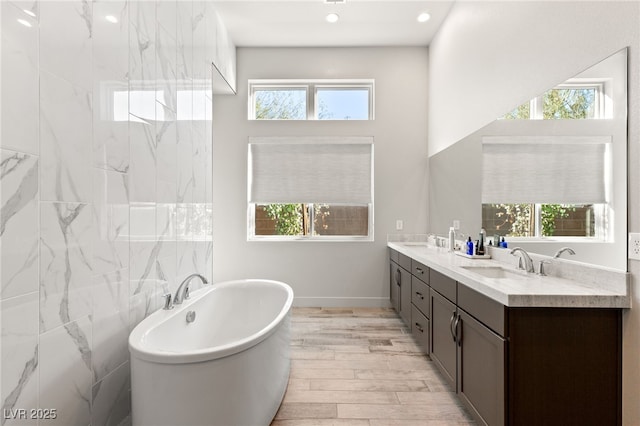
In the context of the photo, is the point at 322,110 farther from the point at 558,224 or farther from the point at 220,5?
the point at 558,224

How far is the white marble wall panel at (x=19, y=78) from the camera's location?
A: 43.1 inches

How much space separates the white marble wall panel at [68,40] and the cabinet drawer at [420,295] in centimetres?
256

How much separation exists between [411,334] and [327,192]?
6.18 ft

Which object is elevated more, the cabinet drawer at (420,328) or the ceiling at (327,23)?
the ceiling at (327,23)

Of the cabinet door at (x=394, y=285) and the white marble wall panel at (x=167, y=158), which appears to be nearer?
the white marble wall panel at (x=167, y=158)

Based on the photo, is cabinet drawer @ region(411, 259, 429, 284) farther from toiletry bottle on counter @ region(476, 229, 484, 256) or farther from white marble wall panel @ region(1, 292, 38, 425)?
white marble wall panel @ region(1, 292, 38, 425)

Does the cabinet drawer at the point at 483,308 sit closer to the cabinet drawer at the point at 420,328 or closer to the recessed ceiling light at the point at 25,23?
the cabinet drawer at the point at 420,328

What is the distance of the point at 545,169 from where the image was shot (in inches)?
76.8

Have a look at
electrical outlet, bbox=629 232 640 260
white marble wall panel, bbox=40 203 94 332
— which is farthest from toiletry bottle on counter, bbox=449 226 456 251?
white marble wall panel, bbox=40 203 94 332

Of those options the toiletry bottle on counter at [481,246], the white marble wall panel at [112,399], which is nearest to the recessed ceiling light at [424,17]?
the toiletry bottle on counter at [481,246]

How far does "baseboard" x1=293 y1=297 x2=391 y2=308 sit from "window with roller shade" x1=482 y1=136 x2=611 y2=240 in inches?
73.5

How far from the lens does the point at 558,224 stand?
6.04 feet

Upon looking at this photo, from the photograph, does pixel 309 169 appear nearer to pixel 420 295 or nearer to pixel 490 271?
pixel 420 295

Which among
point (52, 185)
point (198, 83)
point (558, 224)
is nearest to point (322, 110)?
point (198, 83)
